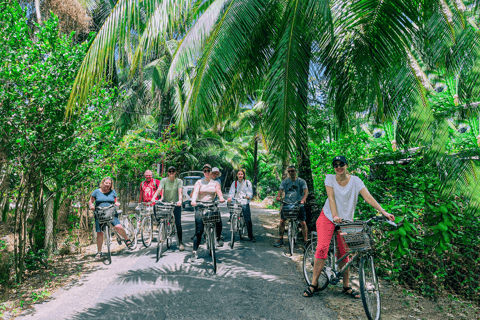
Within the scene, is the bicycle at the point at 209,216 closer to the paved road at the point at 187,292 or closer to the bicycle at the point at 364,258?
the paved road at the point at 187,292

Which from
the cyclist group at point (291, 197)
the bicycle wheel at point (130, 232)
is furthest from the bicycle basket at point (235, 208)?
the bicycle wheel at point (130, 232)

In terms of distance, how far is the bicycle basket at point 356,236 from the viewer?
12.2 ft

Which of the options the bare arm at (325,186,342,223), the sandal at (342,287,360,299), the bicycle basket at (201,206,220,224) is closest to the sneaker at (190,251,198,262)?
the bicycle basket at (201,206,220,224)

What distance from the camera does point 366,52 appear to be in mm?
4754

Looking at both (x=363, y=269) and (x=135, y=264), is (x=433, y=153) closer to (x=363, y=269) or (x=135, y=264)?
(x=363, y=269)

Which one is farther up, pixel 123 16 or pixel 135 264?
pixel 123 16

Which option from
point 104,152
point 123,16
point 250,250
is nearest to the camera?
point 123,16

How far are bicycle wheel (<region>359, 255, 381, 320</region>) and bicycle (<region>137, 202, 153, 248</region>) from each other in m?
5.60

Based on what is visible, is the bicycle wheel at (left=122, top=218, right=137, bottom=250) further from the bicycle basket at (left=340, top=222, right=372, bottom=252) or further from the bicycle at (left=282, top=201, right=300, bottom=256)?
the bicycle basket at (left=340, top=222, right=372, bottom=252)

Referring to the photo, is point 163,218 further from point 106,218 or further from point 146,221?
point 146,221

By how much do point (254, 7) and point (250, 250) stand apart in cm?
529

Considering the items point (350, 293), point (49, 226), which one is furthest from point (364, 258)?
point (49, 226)

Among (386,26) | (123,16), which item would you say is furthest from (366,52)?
(123,16)

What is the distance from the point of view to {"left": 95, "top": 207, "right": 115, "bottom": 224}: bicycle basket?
6.23 metres
